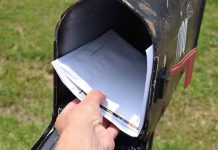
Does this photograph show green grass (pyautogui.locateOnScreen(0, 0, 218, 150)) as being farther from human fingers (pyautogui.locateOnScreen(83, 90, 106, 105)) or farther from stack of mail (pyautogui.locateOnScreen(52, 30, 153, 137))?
human fingers (pyautogui.locateOnScreen(83, 90, 106, 105))

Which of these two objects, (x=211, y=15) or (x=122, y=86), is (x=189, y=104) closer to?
(x=211, y=15)

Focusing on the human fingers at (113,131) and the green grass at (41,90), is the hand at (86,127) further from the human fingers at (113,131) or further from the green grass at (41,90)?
the green grass at (41,90)

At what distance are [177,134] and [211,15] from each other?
1.30m

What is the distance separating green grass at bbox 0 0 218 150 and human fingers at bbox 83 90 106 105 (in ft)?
4.28

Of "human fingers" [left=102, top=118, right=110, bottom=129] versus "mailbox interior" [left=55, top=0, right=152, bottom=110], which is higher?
"mailbox interior" [left=55, top=0, right=152, bottom=110]

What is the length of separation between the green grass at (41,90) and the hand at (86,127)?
1291mm

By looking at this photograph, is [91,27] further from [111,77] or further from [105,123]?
[105,123]

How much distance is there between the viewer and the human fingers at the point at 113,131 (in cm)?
126

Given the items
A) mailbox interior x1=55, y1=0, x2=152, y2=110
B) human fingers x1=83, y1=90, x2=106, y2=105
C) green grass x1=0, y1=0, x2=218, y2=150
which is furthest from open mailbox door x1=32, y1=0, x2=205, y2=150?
green grass x1=0, y1=0, x2=218, y2=150

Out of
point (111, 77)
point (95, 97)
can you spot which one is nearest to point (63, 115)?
point (95, 97)

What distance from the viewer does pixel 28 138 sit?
100 inches

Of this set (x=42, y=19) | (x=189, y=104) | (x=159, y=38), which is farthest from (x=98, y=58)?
(x=42, y=19)

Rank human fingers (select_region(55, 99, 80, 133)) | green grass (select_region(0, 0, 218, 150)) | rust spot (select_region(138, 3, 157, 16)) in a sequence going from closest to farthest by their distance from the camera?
rust spot (select_region(138, 3, 157, 16)) → human fingers (select_region(55, 99, 80, 133)) → green grass (select_region(0, 0, 218, 150))

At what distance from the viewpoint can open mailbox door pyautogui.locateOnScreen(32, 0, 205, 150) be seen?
3.78 ft
